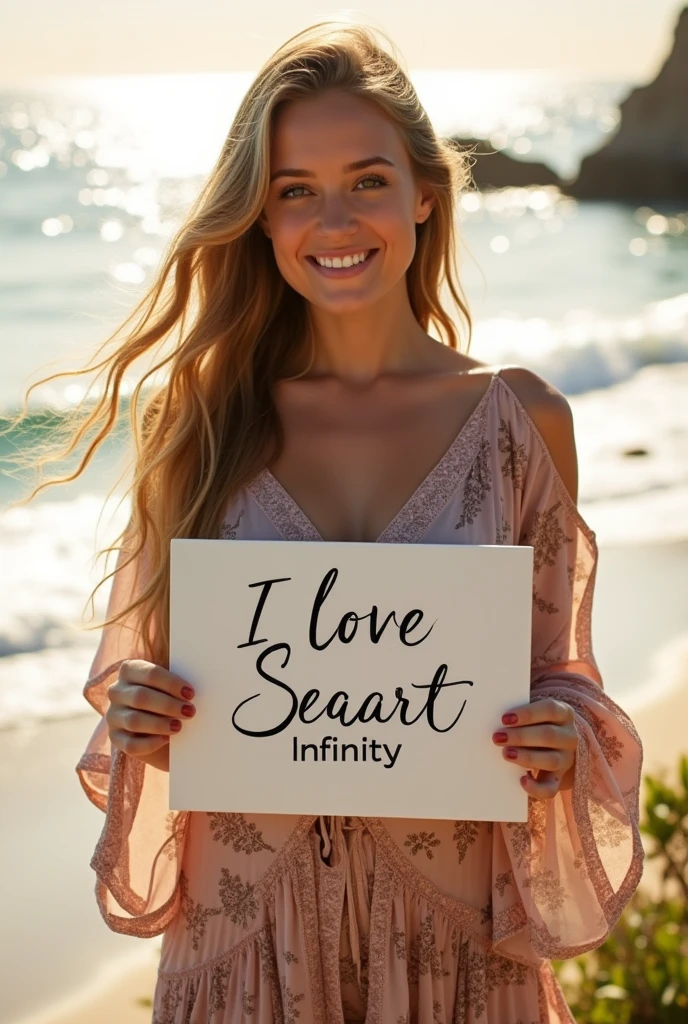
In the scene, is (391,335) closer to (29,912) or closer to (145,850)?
(145,850)

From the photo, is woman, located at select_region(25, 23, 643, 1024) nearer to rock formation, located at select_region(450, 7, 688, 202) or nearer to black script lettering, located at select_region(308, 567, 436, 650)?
black script lettering, located at select_region(308, 567, 436, 650)

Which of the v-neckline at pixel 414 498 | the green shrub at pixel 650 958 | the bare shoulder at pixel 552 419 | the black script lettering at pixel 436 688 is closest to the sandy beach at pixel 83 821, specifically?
the green shrub at pixel 650 958

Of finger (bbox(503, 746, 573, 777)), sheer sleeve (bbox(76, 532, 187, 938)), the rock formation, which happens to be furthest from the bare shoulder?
the rock formation

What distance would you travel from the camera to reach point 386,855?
1.86 m

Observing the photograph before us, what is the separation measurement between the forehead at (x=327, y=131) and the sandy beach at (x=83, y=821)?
1.89 meters

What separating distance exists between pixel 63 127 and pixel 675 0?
13.1 metres

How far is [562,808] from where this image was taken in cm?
193

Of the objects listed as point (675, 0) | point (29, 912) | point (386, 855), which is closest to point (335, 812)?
point (386, 855)

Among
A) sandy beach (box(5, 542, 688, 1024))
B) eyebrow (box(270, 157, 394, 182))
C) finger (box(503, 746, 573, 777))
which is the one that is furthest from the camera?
sandy beach (box(5, 542, 688, 1024))

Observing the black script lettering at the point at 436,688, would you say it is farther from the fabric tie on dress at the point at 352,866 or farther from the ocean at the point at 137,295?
the ocean at the point at 137,295

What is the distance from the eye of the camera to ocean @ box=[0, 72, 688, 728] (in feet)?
21.1

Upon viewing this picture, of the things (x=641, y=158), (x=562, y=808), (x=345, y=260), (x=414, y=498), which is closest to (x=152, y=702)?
(x=414, y=498)

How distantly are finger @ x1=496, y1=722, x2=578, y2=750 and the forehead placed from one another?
3.09ft

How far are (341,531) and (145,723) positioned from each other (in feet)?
→ 1.50
